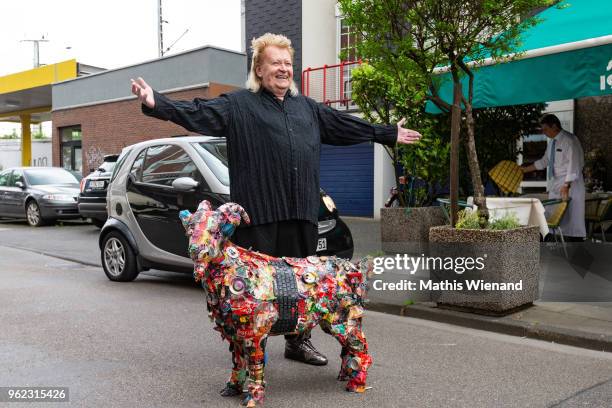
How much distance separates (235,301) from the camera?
334cm

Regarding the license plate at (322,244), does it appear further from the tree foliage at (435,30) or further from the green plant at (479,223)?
the tree foliage at (435,30)

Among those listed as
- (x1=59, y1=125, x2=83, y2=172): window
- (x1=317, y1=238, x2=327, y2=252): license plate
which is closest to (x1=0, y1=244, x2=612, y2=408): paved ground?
(x1=317, y1=238, x2=327, y2=252): license plate

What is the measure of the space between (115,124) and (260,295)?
19.5 meters

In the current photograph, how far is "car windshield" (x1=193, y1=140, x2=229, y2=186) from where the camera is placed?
7032 millimetres

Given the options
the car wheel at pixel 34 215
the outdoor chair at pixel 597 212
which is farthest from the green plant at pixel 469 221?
the car wheel at pixel 34 215

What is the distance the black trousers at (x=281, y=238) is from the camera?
380cm

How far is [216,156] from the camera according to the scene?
24.0ft

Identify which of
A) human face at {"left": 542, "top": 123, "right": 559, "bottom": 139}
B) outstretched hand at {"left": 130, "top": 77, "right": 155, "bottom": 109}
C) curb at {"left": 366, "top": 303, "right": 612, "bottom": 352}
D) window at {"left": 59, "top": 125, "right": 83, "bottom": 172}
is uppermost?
window at {"left": 59, "top": 125, "right": 83, "bottom": 172}

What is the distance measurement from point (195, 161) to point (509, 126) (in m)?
5.83

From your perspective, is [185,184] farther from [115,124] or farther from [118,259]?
[115,124]

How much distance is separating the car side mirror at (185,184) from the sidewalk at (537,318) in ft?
7.56

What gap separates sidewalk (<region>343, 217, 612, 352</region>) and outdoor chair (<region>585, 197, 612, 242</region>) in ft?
10.5

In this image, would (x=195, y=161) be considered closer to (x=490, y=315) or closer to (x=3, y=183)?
(x=490, y=315)

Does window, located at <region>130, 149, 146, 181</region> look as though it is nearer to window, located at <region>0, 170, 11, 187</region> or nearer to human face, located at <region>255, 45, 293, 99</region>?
human face, located at <region>255, 45, 293, 99</region>
